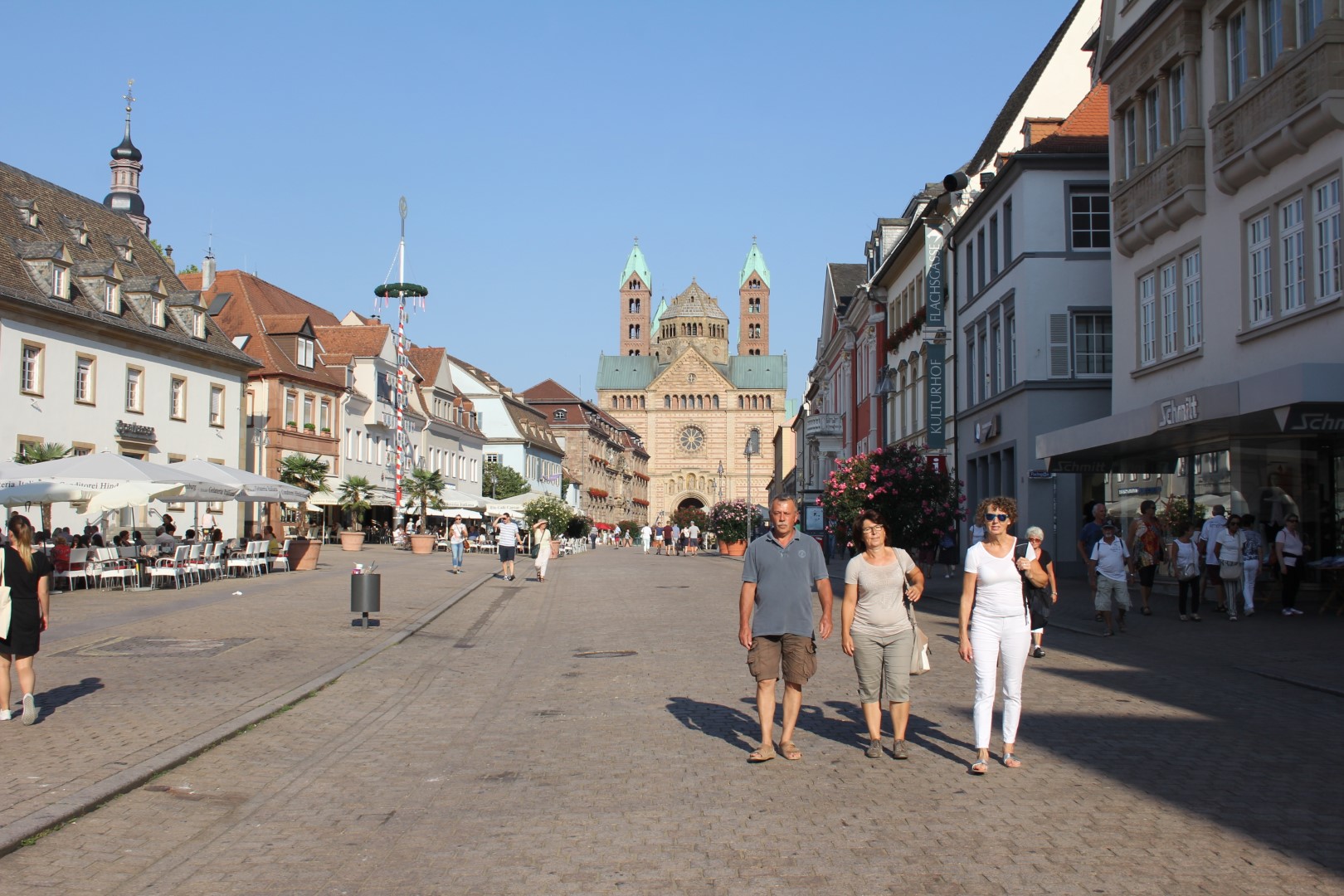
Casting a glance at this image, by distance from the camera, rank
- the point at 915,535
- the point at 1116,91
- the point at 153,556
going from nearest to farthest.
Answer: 1. the point at 1116,91
2. the point at 153,556
3. the point at 915,535

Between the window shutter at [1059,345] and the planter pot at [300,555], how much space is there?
1943 cm

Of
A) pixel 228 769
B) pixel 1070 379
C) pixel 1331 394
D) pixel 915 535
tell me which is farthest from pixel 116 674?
pixel 1070 379

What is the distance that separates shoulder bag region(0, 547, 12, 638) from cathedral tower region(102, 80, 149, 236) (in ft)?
252

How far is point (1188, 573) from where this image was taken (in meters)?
19.4

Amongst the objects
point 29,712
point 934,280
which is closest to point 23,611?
point 29,712

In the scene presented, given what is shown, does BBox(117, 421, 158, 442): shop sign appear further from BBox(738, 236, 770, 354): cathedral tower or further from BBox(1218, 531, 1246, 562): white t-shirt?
BBox(738, 236, 770, 354): cathedral tower

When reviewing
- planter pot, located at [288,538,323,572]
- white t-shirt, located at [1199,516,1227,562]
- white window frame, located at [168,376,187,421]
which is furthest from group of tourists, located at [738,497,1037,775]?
white window frame, located at [168,376,187,421]

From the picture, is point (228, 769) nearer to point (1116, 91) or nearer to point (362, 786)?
point (362, 786)

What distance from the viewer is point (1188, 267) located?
23.0 m

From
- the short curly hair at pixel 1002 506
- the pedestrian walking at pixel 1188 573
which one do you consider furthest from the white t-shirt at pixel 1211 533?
the short curly hair at pixel 1002 506

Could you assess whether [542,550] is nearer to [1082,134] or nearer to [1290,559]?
[1082,134]

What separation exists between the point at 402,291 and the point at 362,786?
52.4m

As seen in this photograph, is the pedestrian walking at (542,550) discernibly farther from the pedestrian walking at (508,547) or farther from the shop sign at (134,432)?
the shop sign at (134,432)

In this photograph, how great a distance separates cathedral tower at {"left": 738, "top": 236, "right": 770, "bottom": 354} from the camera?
180 meters
